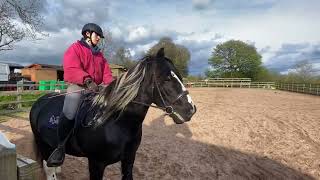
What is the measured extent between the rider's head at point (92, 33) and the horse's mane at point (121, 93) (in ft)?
2.34

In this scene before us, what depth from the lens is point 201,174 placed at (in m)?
6.28

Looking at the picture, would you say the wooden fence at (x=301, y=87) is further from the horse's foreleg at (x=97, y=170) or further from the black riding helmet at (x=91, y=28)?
the horse's foreleg at (x=97, y=170)

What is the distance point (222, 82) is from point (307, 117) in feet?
139

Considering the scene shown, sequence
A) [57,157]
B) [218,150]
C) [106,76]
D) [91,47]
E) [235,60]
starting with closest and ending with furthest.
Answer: [57,157] → [91,47] → [106,76] → [218,150] → [235,60]

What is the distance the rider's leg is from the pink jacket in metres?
0.18

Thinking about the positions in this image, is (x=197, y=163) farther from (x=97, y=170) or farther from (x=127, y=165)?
(x=97, y=170)

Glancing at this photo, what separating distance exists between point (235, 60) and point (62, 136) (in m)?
63.7

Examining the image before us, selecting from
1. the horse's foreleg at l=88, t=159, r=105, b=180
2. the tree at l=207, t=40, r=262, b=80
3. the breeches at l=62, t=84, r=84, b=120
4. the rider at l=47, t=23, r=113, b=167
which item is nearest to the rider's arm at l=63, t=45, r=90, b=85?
the rider at l=47, t=23, r=113, b=167

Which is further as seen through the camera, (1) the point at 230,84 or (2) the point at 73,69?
(1) the point at 230,84

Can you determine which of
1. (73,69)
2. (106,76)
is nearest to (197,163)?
(106,76)

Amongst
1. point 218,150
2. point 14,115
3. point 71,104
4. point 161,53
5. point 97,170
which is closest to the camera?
point 161,53

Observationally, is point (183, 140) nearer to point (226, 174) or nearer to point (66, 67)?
point (226, 174)

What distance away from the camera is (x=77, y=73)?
3.93 metres

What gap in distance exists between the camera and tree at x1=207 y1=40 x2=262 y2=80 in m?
65.1
